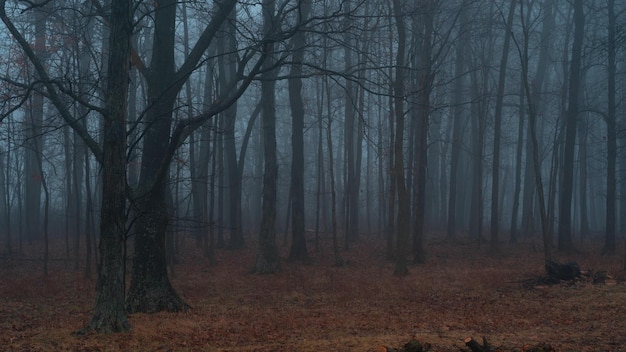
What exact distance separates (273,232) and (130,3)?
36.3 ft

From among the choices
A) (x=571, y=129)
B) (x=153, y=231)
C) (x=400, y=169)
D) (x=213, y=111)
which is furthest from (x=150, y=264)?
(x=571, y=129)

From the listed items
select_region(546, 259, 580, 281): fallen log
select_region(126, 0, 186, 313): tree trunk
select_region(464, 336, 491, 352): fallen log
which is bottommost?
select_region(546, 259, 580, 281): fallen log

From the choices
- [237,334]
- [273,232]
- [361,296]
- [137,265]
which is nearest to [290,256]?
[273,232]

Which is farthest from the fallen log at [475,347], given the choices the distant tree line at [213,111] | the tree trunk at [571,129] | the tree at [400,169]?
the tree trunk at [571,129]

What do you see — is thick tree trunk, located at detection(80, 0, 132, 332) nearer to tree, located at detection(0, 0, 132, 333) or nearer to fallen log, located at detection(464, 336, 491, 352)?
tree, located at detection(0, 0, 132, 333)

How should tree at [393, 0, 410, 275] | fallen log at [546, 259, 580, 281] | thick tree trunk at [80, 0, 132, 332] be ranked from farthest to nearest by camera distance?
tree at [393, 0, 410, 275]
fallen log at [546, 259, 580, 281]
thick tree trunk at [80, 0, 132, 332]

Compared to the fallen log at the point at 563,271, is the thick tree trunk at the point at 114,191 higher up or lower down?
higher up

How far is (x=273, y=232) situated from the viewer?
19.9 m

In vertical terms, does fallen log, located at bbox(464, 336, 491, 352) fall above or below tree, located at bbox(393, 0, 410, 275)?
below

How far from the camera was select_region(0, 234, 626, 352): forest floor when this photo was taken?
9.35 metres

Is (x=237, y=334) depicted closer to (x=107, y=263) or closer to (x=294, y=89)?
(x=107, y=263)

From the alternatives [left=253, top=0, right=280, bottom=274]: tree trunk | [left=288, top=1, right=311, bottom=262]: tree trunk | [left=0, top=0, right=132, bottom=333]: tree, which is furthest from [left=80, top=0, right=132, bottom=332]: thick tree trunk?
[left=288, top=1, right=311, bottom=262]: tree trunk

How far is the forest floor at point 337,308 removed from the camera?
9352 millimetres

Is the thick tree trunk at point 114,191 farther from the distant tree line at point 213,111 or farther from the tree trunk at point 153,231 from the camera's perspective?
the tree trunk at point 153,231
